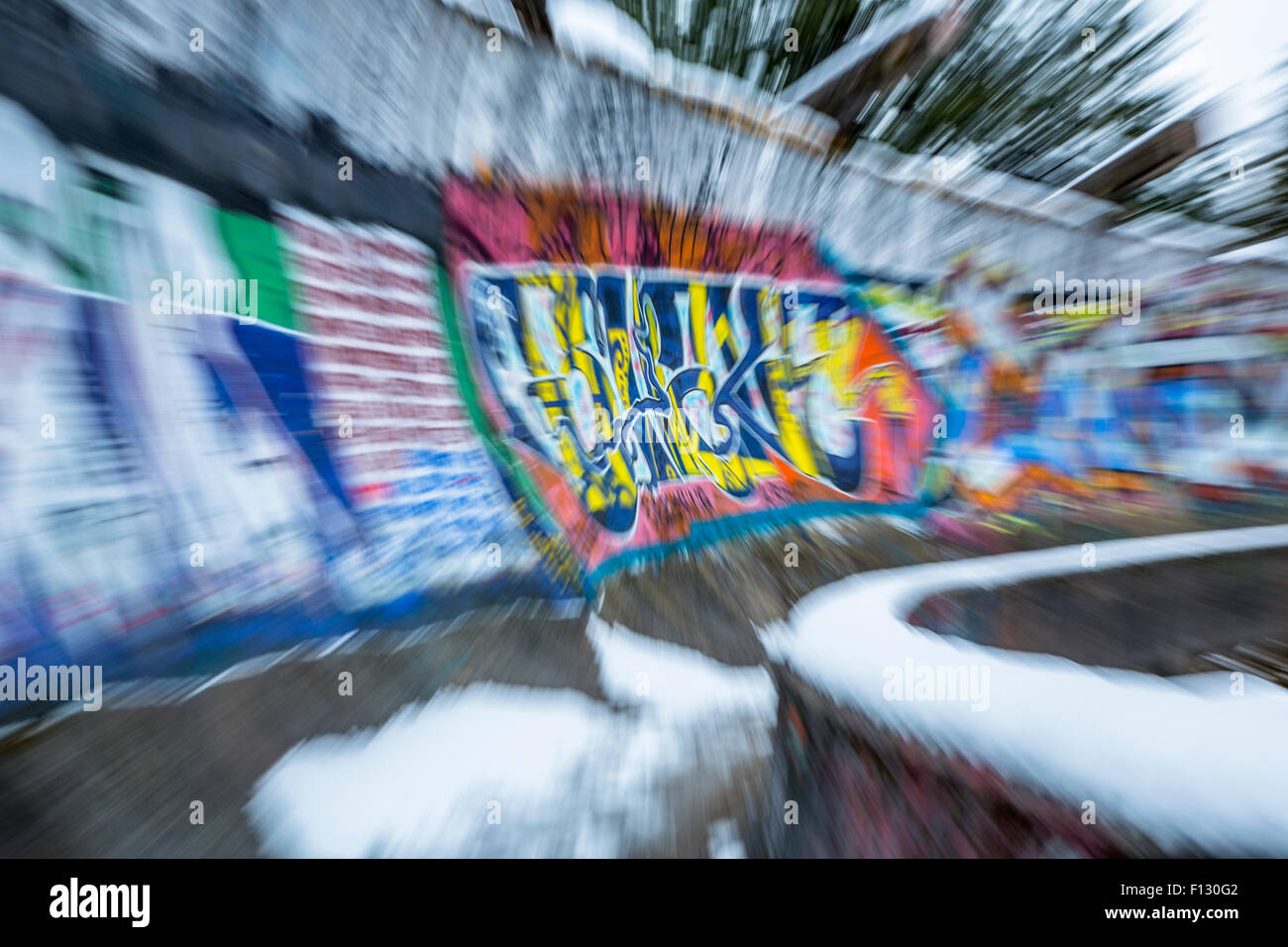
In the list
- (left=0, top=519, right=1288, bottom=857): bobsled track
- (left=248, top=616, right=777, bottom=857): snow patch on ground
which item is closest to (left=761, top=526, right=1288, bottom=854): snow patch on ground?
(left=0, top=519, right=1288, bottom=857): bobsled track

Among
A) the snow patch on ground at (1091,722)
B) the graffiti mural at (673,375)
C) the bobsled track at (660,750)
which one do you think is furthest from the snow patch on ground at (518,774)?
the graffiti mural at (673,375)

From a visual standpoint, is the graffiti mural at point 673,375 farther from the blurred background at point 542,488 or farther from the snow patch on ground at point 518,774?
the snow patch on ground at point 518,774

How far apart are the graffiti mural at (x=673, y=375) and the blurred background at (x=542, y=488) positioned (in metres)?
0.06

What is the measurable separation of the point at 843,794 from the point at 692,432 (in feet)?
17.1

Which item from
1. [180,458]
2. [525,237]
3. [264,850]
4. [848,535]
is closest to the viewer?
[264,850]

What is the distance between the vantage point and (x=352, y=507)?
3.43 m

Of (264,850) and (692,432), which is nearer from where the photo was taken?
(264,850)

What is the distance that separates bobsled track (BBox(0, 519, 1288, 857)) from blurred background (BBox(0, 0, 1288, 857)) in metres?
0.02

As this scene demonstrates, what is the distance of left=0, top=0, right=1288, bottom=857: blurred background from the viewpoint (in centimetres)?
216

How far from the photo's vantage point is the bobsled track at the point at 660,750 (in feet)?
6.43

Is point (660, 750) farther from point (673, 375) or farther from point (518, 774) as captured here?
point (673, 375)

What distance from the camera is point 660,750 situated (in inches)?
101
